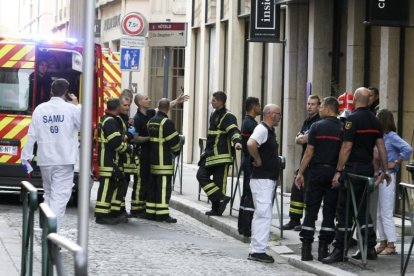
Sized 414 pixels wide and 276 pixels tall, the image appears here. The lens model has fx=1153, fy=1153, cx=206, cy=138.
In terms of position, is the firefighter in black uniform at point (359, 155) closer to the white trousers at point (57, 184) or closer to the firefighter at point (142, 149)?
the white trousers at point (57, 184)

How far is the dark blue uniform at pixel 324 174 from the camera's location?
12273mm

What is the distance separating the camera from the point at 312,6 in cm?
2020

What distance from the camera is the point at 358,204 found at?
12062mm

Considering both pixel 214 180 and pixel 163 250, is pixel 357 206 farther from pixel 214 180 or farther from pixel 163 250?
pixel 214 180

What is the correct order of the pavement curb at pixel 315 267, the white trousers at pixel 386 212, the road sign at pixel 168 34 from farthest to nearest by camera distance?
1. the road sign at pixel 168 34
2. the white trousers at pixel 386 212
3. the pavement curb at pixel 315 267

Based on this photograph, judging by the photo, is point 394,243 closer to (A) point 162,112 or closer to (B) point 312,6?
(A) point 162,112

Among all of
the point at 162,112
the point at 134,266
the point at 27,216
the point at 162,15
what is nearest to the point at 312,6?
the point at 162,112

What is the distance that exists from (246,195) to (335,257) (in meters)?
2.34

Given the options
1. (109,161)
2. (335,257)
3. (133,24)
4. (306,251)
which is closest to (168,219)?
(109,161)

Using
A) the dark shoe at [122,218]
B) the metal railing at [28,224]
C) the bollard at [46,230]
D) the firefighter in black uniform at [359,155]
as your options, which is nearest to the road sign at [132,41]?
the dark shoe at [122,218]

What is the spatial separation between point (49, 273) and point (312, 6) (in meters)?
14.5

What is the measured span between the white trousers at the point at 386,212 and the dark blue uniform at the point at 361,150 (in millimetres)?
562

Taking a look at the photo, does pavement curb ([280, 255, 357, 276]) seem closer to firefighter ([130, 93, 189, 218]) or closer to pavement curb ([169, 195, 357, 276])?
pavement curb ([169, 195, 357, 276])

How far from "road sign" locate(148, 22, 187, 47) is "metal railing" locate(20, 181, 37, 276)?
13814mm
